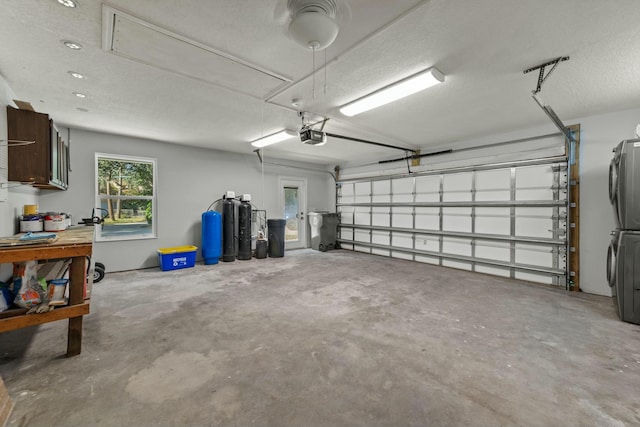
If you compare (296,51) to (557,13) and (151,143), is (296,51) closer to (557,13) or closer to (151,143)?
(557,13)

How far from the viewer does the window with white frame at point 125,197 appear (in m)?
4.76

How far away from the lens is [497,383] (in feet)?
5.96

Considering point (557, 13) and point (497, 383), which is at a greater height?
point (557, 13)

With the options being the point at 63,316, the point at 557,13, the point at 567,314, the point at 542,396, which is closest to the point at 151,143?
the point at 63,316

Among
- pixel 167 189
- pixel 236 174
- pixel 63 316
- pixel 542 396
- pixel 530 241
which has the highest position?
pixel 236 174

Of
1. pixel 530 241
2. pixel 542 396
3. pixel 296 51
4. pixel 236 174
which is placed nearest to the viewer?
pixel 542 396

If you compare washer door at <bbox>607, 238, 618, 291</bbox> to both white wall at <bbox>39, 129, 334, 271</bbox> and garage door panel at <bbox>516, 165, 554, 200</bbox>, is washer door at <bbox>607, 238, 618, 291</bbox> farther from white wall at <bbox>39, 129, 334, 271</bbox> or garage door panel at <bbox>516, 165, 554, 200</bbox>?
white wall at <bbox>39, 129, 334, 271</bbox>

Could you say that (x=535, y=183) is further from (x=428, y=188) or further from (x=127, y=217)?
(x=127, y=217)

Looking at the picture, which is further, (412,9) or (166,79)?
(166,79)

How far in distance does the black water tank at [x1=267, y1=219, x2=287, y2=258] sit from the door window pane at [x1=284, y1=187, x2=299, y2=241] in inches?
40.2

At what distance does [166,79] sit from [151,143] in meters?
3.04

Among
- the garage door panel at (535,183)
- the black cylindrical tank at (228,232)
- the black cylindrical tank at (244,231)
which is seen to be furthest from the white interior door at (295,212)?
the garage door panel at (535,183)

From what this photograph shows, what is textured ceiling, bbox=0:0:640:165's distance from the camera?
1.80 metres

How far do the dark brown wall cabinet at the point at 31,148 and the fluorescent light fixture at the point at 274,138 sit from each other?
290 centimetres
